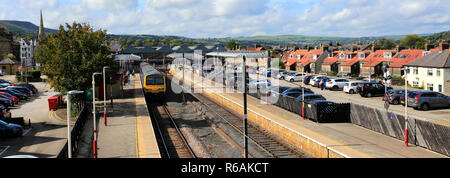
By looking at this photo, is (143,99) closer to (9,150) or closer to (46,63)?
(46,63)

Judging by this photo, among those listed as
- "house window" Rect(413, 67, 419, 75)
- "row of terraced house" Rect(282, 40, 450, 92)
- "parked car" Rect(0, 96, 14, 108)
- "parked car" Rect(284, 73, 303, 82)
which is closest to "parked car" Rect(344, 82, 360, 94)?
"row of terraced house" Rect(282, 40, 450, 92)

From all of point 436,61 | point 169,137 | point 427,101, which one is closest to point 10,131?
point 169,137

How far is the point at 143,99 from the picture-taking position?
37750 millimetres

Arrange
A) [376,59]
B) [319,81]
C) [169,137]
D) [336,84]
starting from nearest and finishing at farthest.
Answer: [169,137]
[336,84]
[319,81]
[376,59]

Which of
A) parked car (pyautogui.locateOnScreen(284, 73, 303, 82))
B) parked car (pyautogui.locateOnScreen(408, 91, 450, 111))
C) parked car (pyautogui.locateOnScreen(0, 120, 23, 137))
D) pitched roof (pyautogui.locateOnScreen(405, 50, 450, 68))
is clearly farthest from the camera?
parked car (pyautogui.locateOnScreen(284, 73, 303, 82))

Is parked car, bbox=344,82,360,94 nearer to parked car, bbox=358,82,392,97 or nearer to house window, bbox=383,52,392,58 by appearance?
parked car, bbox=358,82,392,97

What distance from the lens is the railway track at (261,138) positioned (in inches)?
754

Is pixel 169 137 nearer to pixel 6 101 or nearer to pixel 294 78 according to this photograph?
pixel 6 101

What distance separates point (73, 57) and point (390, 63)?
4997cm

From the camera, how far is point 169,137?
24094 mm

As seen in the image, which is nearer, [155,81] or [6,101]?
[6,101]

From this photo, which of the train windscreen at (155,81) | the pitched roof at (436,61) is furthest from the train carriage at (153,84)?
the pitched roof at (436,61)

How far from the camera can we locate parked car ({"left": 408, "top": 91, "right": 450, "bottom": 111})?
92.0 ft

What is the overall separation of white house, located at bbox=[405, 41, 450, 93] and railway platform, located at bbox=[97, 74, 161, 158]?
31493 mm
